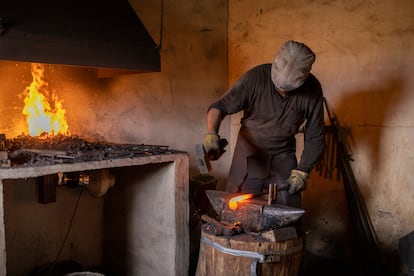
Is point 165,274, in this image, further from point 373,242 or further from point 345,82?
point 345,82

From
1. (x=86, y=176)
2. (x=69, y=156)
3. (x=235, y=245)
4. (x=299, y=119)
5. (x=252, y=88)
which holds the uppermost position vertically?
(x=252, y=88)

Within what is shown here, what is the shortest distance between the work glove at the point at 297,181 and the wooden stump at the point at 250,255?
1.46 ft

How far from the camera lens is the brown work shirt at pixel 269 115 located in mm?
2805

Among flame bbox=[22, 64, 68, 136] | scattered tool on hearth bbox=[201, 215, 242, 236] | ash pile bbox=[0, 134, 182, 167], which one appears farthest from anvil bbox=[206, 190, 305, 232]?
flame bbox=[22, 64, 68, 136]

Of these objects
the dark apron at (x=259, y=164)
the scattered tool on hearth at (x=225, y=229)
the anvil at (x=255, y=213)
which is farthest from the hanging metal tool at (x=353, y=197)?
the scattered tool on hearth at (x=225, y=229)

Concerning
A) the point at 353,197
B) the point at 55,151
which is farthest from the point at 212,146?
the point at 353,197

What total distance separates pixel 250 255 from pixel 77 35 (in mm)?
1730

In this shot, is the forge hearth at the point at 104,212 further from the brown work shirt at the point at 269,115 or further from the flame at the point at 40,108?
the brown work shirt at the point at 269,115

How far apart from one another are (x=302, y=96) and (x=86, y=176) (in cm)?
173

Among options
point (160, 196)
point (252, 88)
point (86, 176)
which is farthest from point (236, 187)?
point (86, 176)

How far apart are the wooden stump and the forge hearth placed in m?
0.60

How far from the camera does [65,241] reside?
3.43m

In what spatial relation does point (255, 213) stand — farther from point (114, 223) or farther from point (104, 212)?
point (104, 212)

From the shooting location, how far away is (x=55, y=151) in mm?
2529
